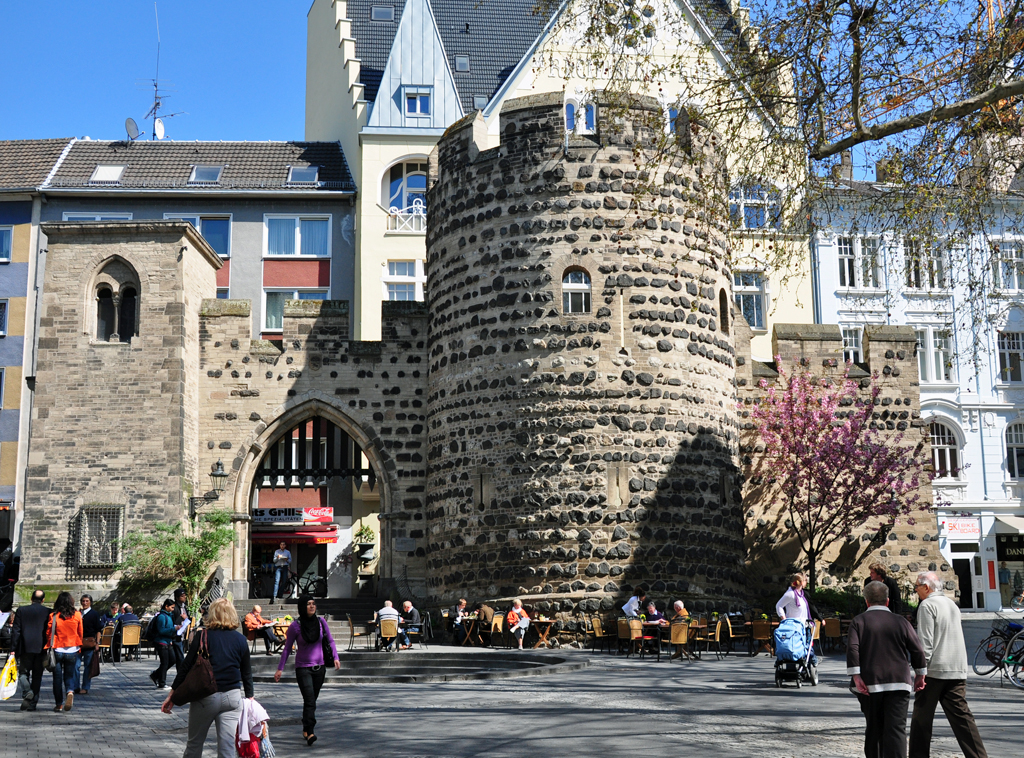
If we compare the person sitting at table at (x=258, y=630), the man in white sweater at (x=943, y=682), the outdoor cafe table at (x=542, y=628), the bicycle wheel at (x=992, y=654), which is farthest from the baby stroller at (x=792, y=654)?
the person sitting at table at (x=258, y=630)

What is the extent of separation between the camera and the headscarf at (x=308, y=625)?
11.0 meters

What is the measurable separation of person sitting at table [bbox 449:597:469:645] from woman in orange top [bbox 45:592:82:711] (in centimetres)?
771

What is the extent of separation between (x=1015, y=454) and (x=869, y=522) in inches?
557

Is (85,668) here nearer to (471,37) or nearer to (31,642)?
(31,642)

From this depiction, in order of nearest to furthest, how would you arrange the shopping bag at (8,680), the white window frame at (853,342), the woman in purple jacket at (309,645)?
the woman in purple jacket at (309,645) < the shopping bag at (8,680) < the white window frame at (853,342)

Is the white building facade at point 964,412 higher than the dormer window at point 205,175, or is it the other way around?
the dormer window at point 205,175

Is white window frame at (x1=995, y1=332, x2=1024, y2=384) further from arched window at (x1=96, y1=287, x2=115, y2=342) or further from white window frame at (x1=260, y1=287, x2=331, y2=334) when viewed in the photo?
arched window at (x1=96, y1=287, x2=115, y2=342)

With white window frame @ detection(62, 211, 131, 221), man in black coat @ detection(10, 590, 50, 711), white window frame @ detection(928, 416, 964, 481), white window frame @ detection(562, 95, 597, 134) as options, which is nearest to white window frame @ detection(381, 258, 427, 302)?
white window frame @ detection(62, 211, 131, 221)

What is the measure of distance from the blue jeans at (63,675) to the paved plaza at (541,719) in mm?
253

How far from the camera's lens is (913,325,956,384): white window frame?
120ft

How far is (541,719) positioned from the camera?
36.2ft

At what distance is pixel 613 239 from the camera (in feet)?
69.6

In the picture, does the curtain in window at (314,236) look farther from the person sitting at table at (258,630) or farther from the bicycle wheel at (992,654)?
the bicycle wheel at (992,654)

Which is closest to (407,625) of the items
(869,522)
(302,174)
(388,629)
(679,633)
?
(388,629)
